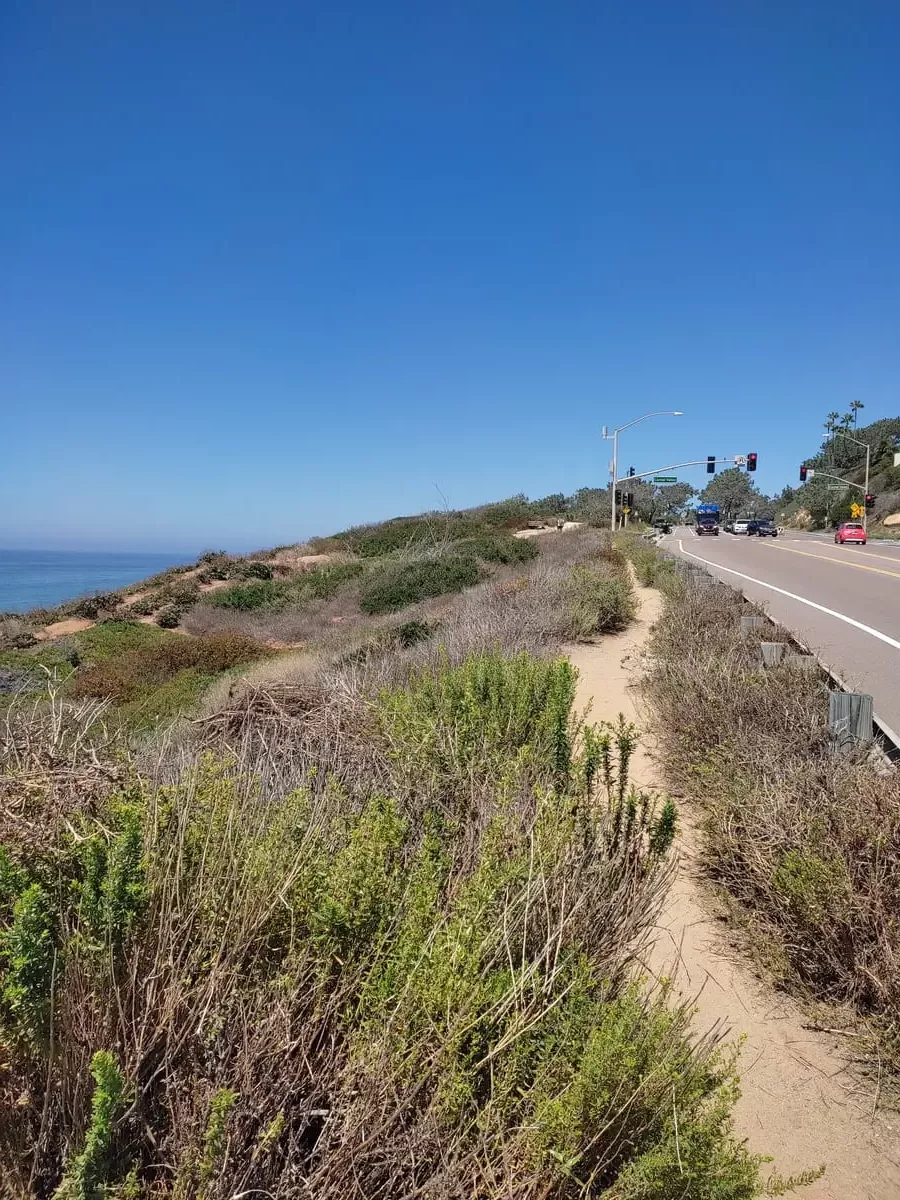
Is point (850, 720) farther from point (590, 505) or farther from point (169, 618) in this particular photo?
point (590, 505)

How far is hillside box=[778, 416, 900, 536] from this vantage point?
188ft

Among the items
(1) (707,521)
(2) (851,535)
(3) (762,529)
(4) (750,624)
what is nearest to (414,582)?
(4) (750,624)

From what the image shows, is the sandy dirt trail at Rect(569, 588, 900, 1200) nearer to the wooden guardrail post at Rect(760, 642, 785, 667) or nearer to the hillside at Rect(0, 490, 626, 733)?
the wooden guardrail post at Rect(760, 642, 785, 667)

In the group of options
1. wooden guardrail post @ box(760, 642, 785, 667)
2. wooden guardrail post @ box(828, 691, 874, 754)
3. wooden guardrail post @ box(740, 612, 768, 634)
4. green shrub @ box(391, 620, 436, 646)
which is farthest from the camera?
green shrub @ box(391, 620, 436, 646)

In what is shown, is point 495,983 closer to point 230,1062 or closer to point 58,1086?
point 230,1062

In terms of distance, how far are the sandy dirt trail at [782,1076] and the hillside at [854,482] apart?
175 ft

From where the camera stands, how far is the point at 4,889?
5.61 feet

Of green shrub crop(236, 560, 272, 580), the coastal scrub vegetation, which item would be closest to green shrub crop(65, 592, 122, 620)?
green shrub crop(236, 560, 272, 580)

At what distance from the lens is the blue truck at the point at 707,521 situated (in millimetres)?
58062

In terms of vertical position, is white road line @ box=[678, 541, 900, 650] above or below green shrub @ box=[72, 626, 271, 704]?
above

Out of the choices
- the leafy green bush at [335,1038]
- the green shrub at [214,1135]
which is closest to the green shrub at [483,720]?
the leafy green bush at [335,1038]

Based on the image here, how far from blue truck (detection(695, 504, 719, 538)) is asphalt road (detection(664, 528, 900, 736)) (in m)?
30.8

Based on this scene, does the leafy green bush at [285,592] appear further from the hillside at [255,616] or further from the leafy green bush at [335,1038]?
the leafy green bush at [335,1038]

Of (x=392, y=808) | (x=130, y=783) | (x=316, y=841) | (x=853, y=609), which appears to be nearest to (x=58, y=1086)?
(x=316, y=841)
